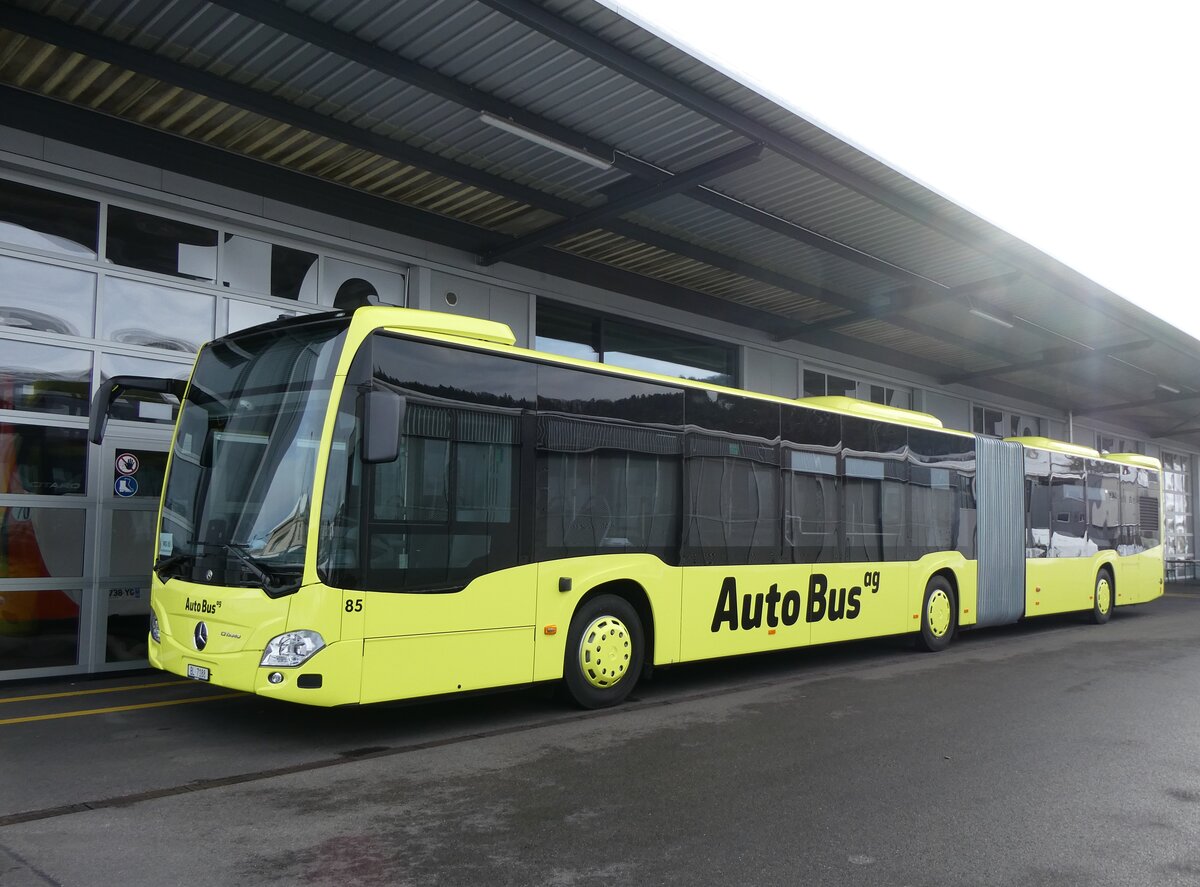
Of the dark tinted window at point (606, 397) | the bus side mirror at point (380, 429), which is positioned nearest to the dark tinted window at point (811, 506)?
the dark tinted window at point (606, 397)

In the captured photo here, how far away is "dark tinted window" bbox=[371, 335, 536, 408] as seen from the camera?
22.5ft

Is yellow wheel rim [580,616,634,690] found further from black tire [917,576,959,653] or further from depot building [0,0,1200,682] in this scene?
black tire [917,576,959,653]

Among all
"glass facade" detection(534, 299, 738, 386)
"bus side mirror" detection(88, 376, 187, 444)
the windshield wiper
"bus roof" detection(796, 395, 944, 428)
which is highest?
"glass facade" detection(534, 299, 738, 386)

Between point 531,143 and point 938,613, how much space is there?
8.03 meters

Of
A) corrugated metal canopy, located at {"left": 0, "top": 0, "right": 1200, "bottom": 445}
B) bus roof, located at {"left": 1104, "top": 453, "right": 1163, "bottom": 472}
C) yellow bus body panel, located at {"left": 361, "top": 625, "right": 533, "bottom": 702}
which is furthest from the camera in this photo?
bus roof, located at {"left": 1104, "top": 453, "right": 1163, "bottom": 472}

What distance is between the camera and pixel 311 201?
1136 centimetres

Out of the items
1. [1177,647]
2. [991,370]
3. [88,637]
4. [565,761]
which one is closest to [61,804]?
[565,761]

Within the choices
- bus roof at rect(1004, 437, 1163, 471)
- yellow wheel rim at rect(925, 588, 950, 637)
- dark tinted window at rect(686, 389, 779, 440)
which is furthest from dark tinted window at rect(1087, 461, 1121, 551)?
dark tinted window at rect(686, 389, 779, 440)

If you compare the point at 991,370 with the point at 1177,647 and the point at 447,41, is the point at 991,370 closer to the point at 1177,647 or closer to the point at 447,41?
the point at 1177,647

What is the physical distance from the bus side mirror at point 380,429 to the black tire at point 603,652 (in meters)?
2.58

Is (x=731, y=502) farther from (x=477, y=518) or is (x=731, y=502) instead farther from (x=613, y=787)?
(x=613, y=787)

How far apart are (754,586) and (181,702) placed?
18.1ft

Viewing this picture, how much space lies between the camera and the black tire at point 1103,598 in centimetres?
1716

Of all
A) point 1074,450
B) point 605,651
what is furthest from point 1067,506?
point 605,651
